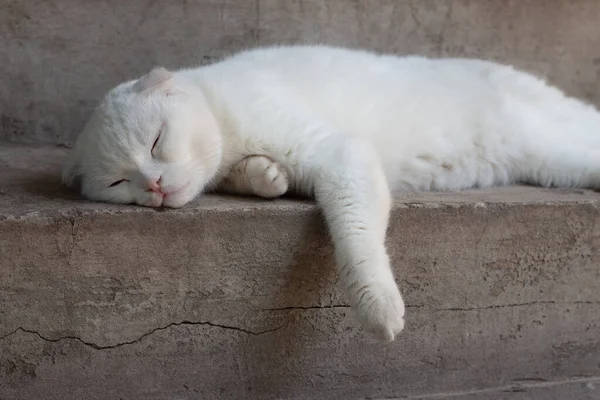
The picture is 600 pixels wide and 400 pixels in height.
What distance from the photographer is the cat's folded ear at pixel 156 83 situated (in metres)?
2.06

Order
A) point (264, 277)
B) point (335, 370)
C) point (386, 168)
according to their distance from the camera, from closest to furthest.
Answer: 1. point (264, 277)
2. point (335, 370)
3. point (386, 168)

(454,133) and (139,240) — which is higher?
(454,133)

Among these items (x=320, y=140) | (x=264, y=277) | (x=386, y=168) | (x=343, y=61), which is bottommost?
(x=264, y=277)

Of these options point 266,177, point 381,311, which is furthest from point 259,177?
point 381,311

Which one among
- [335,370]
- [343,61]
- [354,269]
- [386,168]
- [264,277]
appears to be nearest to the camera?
[354,269]

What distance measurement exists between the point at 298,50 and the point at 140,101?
0.89 metres

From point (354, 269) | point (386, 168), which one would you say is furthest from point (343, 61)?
point (354, 269)

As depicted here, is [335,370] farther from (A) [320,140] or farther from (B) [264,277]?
(A) [320,140]

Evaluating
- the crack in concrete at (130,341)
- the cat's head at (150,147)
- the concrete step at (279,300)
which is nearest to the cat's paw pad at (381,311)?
the concrete step at (279,300)

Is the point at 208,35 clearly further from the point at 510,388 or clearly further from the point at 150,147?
the point at 510,388

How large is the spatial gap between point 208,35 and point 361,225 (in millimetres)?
1903

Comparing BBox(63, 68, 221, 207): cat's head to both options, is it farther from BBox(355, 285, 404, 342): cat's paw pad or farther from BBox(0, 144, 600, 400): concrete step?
BBox(355, 285, 404, 342): cat's paw pad

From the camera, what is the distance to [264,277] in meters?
2.01

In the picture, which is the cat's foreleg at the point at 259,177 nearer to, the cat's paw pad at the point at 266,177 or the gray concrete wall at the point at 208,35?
the cat's paw pad at the point at 266,177
